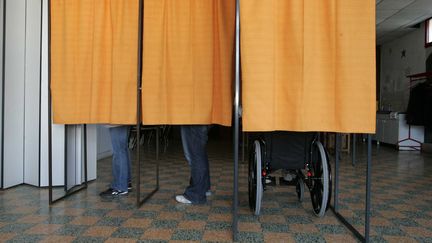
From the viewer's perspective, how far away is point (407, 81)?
29.0ft

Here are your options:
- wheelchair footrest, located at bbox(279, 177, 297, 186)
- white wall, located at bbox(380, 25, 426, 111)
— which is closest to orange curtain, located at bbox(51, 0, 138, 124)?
wheelchair footrest, located at bbox(279, 177, 297, 186)

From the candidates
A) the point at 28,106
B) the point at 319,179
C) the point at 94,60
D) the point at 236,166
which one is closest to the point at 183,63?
the point at 94,60

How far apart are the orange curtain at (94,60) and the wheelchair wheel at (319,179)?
151cm

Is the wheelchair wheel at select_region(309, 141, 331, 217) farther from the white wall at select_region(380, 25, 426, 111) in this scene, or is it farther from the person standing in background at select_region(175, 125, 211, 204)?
the white wall at select_region(380, 25, 426, 111)

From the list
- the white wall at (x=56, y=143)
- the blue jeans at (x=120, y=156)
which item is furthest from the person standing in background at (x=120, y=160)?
the white wall at (x=56, y=143)

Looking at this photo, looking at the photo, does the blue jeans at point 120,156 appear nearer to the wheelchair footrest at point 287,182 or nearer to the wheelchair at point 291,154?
the wheelchair at point 291,154

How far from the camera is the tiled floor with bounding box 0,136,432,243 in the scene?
2166 millimetres

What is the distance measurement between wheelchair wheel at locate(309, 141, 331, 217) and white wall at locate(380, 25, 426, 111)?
706 centimetres

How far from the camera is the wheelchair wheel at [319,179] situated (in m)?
2.39

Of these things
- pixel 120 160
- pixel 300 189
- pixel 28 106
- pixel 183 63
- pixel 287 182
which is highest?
pixel 183 63

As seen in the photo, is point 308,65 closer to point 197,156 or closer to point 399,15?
point 197,156

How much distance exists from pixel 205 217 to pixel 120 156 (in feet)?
3.56

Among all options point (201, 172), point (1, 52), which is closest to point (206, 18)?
point (201, 172)

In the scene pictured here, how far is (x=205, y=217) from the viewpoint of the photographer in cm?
254
